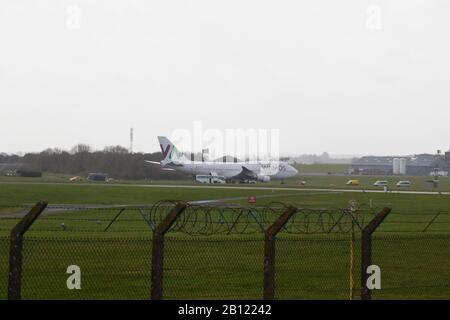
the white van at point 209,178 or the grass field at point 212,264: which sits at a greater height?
the white van at point 209,178

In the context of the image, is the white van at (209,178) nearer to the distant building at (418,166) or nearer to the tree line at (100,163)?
the tree line at (100,163)

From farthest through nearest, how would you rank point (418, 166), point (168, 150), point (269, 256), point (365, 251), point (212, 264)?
point (418, 166) < point (168, 150) < point (212, 264) < point (365, 251) < point (269, 256)

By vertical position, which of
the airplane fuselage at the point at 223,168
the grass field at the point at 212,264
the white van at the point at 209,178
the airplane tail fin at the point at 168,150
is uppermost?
the airplane tail fin at the point at 168,150

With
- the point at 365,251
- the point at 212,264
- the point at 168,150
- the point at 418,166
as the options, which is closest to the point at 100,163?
the point at 168,150

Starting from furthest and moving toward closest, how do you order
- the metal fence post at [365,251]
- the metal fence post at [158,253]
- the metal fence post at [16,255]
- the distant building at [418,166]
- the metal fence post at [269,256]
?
the distant building at [418,166], the metal fence post at [365,251], the metal fence post at [269,256], the metal fence post at [158,253], the metal fence post at [16,255]

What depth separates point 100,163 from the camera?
5054 inches

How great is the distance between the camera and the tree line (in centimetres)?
11850

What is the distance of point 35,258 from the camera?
781 inches

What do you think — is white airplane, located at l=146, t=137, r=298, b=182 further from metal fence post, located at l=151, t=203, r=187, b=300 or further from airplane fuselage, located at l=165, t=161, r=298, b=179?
metal fence post, located at l=151, t=203, r=187, b=300

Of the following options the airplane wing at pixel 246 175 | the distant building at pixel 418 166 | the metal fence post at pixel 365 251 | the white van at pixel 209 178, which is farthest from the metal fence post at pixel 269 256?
the distant building at pixel 418 166

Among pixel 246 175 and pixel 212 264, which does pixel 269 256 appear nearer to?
pixel 212 264

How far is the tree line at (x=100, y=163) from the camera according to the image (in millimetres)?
118500

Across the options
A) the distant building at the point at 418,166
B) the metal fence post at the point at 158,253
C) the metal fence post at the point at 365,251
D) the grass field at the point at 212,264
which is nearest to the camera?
the metal fence post at the point at 158,253
